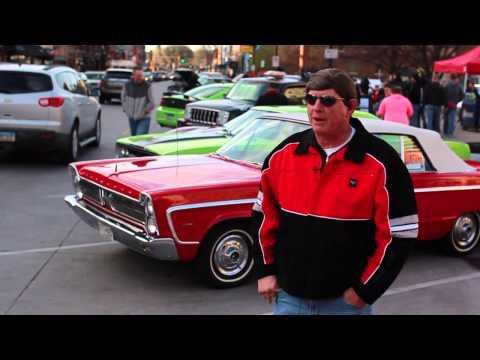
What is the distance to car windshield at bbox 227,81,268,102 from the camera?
41.5 ft

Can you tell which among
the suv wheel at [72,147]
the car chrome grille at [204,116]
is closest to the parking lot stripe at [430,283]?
the car chrome grille at [204,116]

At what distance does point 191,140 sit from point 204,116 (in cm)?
396

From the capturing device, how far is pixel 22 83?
10.8m

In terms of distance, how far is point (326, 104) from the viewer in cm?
266

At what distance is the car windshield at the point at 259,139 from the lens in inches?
243

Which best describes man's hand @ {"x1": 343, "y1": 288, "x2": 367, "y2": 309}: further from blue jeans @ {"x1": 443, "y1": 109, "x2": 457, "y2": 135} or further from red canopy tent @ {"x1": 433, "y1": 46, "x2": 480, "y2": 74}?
blue jeans @ {"x1": 443, "y1": 109, "x2": 457, "y2": 135}

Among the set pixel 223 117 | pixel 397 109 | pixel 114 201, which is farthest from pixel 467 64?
pixel 114 201

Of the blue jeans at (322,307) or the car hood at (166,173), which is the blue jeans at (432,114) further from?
the blue jeans at (322,307)

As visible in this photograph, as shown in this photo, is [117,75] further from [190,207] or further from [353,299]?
[353,299]

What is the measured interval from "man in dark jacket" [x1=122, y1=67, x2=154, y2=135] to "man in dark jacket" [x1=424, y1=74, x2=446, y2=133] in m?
9.67

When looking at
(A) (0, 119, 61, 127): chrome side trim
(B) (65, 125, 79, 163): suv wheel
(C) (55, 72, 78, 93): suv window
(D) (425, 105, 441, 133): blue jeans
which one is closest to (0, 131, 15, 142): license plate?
(A) (0, 119, 61, 127): chrome side trim
